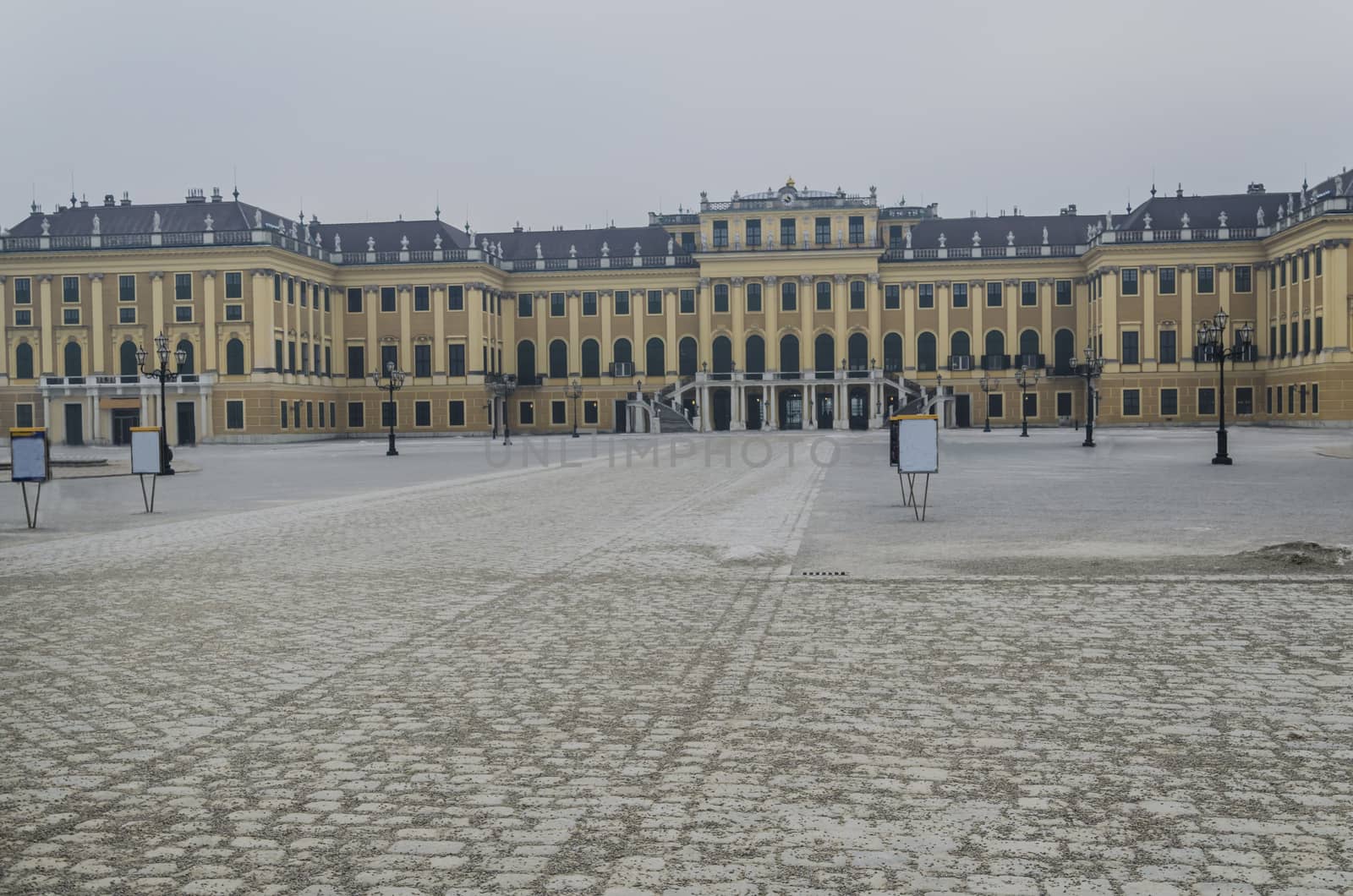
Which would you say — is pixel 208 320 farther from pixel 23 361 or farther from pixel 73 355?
pixel 23 361

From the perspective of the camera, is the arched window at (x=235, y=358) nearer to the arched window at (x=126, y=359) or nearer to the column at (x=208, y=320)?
the column at (x=208, y=320)

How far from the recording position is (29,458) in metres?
17.7

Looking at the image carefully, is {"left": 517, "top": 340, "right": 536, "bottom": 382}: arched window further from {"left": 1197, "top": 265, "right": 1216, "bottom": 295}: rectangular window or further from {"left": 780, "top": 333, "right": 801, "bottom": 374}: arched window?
{"left": 1197, "top": 265, "right": 1216, "bottom": 295}: rectangular window

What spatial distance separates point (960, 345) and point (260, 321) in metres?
45.5

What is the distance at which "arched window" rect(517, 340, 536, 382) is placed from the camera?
91.3 m

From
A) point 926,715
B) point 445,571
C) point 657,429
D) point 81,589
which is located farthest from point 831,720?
point 657,429

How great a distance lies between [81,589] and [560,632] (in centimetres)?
497

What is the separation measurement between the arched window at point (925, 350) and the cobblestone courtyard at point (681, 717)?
243 ft

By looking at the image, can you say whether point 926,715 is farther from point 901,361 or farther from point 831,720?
point 901,361

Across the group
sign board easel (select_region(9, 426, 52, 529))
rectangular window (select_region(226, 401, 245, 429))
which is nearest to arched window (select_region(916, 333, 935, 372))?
rectangular window (select_region(226, 401, 245, 429))

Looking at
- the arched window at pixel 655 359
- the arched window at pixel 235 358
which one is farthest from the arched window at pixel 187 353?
the arched window at pixel 655 359

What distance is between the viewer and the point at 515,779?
17.1 ft

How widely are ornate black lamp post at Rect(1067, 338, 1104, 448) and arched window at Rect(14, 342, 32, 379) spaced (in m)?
59.8

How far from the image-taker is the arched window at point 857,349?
8694 centimetres
